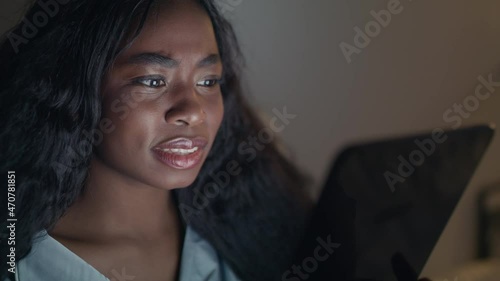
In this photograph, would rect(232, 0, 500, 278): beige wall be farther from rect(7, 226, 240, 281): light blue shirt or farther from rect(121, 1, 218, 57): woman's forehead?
rect(7, 226, 240, 281): light blue shirt

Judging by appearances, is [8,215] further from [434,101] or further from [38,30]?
[434,101]

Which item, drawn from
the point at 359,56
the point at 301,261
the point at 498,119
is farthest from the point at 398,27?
the point at 301,261

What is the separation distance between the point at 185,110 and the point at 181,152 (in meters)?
0.04

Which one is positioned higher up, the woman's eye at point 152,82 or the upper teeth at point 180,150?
the woman's eye at point 152,82

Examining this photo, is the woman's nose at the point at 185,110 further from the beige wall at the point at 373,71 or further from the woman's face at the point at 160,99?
the beige wall at the point at 373,71

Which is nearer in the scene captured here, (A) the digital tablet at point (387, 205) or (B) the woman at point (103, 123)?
(B) the woman at point (103, 123)

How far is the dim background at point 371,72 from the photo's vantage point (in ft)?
2.17

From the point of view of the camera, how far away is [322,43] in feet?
2.27

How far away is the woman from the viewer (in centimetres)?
53

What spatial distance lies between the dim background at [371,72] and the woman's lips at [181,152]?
13 cm

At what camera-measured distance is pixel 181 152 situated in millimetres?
557

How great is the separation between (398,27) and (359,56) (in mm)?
70

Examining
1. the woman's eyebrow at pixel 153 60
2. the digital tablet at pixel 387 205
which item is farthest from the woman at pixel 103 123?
the digital tablet at pixel 387 205

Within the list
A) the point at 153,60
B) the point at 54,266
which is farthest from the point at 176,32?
the point at 54,266
